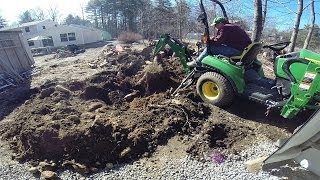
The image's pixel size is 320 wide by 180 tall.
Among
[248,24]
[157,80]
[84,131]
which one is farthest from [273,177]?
[248,24]

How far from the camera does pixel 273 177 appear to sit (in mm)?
4109

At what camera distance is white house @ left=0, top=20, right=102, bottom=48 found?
36312 millimetres

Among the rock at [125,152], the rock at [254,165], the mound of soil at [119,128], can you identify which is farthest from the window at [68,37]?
the rock at [254,165]

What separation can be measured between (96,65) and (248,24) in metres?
12.4

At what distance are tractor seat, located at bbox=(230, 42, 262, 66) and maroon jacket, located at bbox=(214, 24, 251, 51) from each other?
35cm

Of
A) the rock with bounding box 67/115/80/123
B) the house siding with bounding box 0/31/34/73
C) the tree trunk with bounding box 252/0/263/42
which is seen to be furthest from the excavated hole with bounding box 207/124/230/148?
the house siding with bounding box 0/31/34/73

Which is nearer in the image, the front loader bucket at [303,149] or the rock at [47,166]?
the front loader bucket at [303,149]

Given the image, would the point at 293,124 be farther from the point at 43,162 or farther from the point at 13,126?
the point at 13,126

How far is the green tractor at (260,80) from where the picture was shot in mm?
4633

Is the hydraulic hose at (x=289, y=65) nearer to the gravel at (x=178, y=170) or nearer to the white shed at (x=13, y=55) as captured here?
the gravel at (x=178, y=170)

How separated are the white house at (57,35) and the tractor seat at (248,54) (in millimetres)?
33984

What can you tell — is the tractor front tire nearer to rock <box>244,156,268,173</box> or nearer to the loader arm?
the loader arm

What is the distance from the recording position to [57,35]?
37.2 meters

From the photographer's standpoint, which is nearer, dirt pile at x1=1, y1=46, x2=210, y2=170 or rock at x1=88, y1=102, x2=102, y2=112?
dirt pile at x1=1, y1=46, x2=210, y2=170
